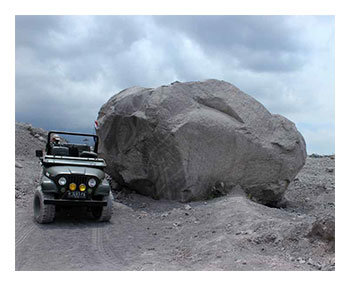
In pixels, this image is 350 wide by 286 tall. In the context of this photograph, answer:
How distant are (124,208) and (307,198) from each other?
7.99m

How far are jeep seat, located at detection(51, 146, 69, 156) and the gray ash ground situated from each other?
5.56ft

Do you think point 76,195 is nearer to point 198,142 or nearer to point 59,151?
point 59,151

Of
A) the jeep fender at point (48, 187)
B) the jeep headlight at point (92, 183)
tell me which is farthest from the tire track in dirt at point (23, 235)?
the jeep headlight at point (92, 183)

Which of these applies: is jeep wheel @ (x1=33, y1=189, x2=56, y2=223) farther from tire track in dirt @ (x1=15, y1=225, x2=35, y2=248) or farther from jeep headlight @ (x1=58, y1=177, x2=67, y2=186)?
jeep headlight @ (x1=58, y1=177, x2=67, y2=186)

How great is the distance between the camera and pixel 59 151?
448 inches

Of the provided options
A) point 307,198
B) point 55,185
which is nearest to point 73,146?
point 55,185

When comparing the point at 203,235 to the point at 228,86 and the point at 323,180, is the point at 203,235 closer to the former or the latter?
the point at 228,86

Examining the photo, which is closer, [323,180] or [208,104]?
[208,104]

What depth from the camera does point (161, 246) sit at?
920 centimetres

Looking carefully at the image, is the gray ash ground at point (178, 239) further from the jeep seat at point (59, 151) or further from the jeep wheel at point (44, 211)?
the jeep seat at point (59, 151)

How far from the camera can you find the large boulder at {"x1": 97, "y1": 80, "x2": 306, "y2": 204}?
12.7 meters

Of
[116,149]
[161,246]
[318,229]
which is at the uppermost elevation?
[116,149]

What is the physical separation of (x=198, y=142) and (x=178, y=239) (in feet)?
12.7

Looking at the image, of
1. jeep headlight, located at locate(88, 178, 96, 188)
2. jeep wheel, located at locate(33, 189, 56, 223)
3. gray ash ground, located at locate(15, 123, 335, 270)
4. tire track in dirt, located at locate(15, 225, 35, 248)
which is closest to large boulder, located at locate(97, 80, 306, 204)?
gray ash ground, located at locate(15, 123, 335, 270)
